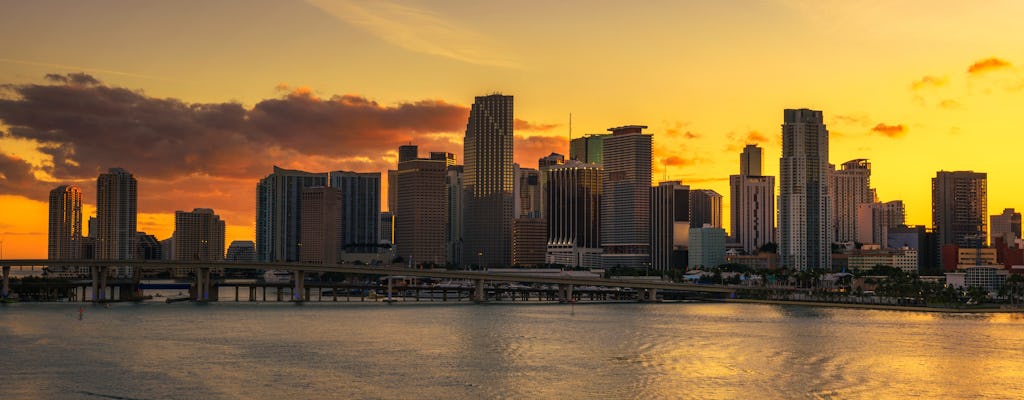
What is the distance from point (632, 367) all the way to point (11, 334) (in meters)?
63.1

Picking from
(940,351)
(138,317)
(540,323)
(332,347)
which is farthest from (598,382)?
(138,317)

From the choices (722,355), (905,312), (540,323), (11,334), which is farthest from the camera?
(905,312)

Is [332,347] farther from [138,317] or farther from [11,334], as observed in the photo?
[138,317]

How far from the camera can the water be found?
76.7 meters

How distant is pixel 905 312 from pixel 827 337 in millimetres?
68834

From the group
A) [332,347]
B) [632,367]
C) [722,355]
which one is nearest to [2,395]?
[332,347]

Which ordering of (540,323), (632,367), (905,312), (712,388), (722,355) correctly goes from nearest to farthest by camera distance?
1. (712,388)
2. (632,367)
3. (722,355)
4. (540,323)
5. (905,312)

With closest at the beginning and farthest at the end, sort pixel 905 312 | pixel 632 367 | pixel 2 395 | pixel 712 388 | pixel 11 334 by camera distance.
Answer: pixel 2 395
pixel 712 388
pixel 632 367
pixel 11 334
pixel 905 312

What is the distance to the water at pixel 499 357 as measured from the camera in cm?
7669

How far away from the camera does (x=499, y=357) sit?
316ft

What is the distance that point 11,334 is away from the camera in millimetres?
117562

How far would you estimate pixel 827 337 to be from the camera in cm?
12112

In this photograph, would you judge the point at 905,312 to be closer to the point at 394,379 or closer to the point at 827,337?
the point at 827,337

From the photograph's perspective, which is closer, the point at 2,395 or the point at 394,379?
the point at 2,395
